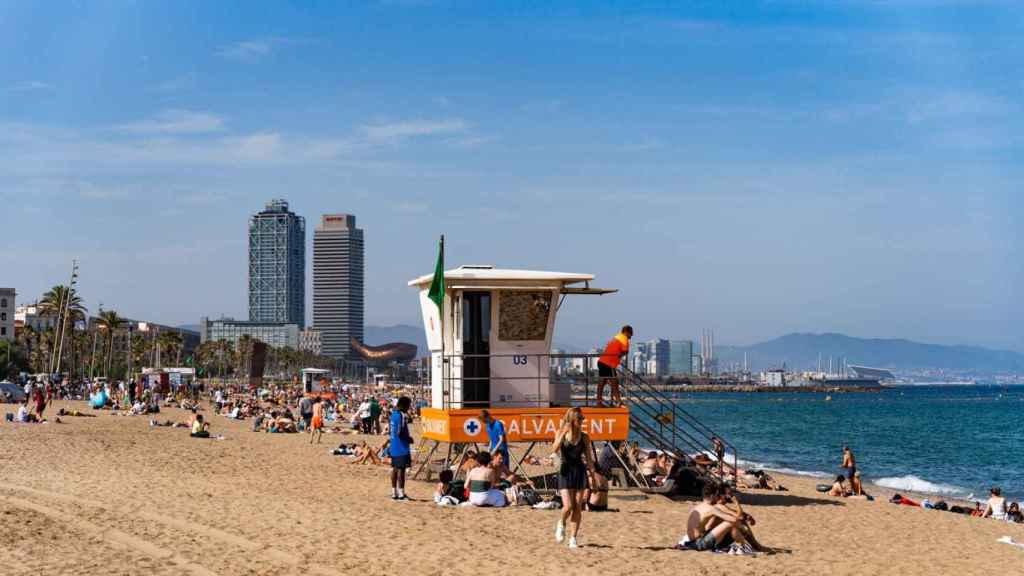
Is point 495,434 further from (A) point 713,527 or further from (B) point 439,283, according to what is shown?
(A) point 713,527

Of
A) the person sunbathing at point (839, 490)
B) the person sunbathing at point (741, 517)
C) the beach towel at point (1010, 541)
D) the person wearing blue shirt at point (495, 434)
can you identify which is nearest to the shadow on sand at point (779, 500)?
the person sunbathing at point (839, 490)

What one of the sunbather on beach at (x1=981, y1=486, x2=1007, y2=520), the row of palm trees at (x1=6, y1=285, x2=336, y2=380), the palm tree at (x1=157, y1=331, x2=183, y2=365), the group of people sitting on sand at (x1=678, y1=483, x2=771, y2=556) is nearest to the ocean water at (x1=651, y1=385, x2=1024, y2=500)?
the sunbather on beach at (x1=981, y1=486, x2=1007, y2=520)

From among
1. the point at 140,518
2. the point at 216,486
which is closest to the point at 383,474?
→ the point at 216,486

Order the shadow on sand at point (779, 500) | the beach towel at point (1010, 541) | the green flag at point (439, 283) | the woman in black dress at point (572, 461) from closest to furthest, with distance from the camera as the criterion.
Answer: the woman in black dress at point (572, 461) → the beach towel at point (1010, 541) → the green flag at point (439, 283) → the shadow on sand at point (779, 500)

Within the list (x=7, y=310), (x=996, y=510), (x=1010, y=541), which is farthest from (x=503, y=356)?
(x=7, y=310)

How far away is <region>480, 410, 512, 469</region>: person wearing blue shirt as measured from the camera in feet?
59.9

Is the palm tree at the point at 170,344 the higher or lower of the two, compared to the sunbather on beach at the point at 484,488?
higher

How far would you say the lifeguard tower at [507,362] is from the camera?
19.1 metres

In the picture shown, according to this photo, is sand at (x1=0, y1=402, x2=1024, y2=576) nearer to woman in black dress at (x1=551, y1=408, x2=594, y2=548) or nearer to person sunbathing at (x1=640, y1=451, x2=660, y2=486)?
woman in black dress at (x1=551, y1=408, x2=594, y2=548)

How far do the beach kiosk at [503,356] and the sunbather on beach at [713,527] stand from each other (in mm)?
5546

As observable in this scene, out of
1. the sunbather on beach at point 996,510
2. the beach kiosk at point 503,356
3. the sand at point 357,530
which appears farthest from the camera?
the sunbather on beach at point 996,510

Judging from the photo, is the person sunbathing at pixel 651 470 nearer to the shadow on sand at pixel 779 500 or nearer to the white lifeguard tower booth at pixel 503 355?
the white lifeguard tower booth at pixel 503 355

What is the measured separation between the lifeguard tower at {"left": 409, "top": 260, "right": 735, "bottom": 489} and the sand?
1.42 metres

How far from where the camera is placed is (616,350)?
19.0 m
